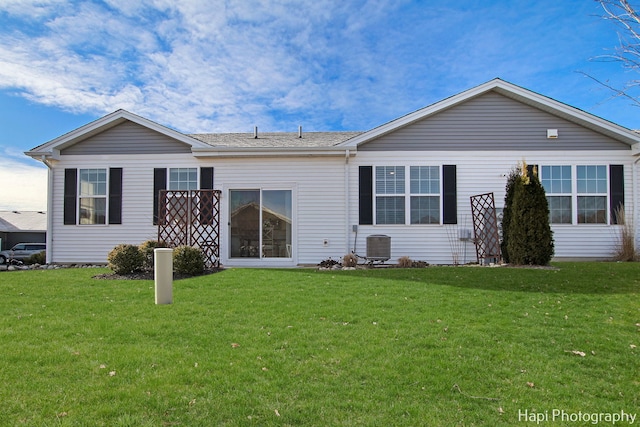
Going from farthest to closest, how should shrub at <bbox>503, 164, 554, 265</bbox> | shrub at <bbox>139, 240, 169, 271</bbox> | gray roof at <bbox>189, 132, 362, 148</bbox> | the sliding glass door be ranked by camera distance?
gray roof at <bbox>189, 132, 362, 148</bbox>, the sliding glass door, shrub at <bbox>139, 240, 169, 271</bbox>, shrub at <bbox>503, 164, 554, 265</bbox>

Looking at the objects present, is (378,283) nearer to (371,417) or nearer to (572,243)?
(371,417)

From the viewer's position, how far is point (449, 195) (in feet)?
38.0

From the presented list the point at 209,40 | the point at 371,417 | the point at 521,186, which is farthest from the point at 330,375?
the point at 209,40

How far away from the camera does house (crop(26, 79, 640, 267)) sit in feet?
37.7

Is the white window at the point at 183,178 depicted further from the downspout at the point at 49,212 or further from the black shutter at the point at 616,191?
the black shutter at the point at 616,191

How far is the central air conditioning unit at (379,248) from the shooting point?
11008 mm

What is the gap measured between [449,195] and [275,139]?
6305mm

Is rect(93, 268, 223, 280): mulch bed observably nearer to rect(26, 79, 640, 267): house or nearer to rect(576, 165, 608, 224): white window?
rect(26, 79, 640, 267): house

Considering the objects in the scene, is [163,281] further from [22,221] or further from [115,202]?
[22,221]

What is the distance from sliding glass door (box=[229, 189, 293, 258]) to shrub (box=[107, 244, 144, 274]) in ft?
9.58

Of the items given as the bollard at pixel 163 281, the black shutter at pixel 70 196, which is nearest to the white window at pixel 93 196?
the black shutter at pixel 70 196

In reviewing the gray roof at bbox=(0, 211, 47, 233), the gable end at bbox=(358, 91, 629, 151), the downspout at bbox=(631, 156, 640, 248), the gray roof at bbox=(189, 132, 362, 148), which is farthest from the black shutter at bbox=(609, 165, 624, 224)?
the gray roof at bbox=(0, 211, 47, 233)

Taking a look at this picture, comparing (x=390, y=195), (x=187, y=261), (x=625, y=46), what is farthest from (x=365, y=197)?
(x=625, y=46)

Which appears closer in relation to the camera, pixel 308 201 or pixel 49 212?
pixel 308 201
